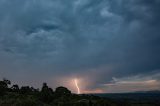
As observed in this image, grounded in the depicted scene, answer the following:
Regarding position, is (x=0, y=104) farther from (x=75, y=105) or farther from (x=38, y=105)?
(x=75, y=105)

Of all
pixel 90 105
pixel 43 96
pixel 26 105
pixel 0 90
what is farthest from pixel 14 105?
pixel 0 90

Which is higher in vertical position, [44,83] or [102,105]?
[44,83]

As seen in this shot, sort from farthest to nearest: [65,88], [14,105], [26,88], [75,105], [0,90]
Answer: [26,88] < [65,88] < [0,90] < [75,105] < [14,105]

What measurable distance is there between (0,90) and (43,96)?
2297 centimetres

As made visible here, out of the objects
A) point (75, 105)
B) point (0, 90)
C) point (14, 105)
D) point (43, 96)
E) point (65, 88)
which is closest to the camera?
point (14, 105)

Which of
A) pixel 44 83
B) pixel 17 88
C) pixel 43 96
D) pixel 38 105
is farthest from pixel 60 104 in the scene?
pixel 17 88

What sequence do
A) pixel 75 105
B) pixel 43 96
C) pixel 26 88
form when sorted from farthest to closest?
pixel 26 88, pixel 43 96, pixel 75 105

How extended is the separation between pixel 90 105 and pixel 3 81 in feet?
228

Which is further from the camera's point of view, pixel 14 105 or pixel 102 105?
pixel 102 105

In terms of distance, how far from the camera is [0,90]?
9894 centimetres

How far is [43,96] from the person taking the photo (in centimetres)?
8688

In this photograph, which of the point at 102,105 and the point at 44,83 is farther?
the point at 44,83

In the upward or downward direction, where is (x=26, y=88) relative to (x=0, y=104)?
upward

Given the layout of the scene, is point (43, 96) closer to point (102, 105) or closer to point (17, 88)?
point (102, 105)
